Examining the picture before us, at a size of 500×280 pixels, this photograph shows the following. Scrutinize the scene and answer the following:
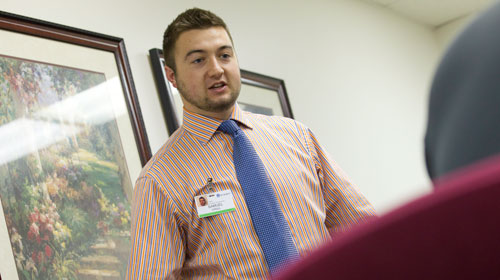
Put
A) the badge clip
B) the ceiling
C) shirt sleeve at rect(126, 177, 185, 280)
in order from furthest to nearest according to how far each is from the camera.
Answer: the ceiling → the badge clip → shirt sleeve at rect(126, 177, 185, 280)

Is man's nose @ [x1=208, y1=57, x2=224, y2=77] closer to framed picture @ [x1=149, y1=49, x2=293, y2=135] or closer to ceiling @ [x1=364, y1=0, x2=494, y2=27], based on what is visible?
framed picture @ [x1=149, y1=49, x2=293, y2=135]

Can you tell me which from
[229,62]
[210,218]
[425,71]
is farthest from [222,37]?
[425,71]

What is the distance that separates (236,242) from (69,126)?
2.90ft

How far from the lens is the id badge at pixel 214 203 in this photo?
162 cm

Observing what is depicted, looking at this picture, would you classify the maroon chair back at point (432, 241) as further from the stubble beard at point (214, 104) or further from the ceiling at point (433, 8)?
the ceiling at point (433, 8)

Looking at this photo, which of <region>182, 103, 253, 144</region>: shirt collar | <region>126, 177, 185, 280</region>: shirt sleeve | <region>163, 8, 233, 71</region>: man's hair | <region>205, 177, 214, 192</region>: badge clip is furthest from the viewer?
<region>163, 8, 233, 71</region>: man's hair

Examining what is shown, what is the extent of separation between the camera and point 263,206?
1.66 metres

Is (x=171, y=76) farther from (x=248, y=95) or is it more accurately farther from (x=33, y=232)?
(x=248, y=95)

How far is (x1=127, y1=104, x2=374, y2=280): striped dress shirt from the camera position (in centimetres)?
159

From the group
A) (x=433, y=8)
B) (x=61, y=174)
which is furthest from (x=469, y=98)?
(x=433, y=8)

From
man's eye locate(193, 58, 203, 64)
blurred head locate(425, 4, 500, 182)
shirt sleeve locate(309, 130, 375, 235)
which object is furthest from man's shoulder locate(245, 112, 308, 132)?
blurred head locate(425, 4, 500, 182)

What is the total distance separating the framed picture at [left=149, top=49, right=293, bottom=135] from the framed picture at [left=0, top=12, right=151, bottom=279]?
180 millimetres

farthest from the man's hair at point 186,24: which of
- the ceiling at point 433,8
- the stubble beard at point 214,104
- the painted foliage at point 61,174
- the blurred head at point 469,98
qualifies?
the ceiling at point 433,8

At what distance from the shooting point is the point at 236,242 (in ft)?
5.26
